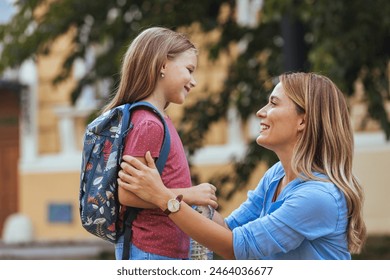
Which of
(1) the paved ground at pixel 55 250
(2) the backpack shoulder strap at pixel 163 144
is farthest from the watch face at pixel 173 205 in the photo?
(1) the paved ground at pixel 55 250

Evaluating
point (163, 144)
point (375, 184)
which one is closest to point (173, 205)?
point (163, 144)

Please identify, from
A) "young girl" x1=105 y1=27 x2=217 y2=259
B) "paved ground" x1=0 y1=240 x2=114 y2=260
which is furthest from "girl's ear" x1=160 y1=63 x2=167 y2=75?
"paved ground" x1=0 y1=240 x2=114 y2=260

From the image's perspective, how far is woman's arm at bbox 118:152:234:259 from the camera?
116 inches

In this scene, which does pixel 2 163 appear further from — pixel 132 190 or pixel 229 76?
pixel 132 190

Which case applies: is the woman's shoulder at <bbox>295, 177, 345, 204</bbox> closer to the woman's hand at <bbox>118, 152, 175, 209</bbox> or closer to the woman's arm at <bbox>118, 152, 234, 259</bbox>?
the woman's arm at <bbox>118, 152, 234, 259</bbox>

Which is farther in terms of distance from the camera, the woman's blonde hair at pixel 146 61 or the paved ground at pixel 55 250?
the paved ground at pixel 55 250

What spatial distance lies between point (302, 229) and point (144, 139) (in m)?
0.50

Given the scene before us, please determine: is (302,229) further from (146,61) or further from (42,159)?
(42,159)

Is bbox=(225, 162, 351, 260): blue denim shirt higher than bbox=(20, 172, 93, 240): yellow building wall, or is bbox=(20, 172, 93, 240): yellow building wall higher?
bbox=(225, 162, 351, 260): blue denim shirt

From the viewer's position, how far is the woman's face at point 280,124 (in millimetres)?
3098

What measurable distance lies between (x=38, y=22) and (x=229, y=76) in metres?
2.00

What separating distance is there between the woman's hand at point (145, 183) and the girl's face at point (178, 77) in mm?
298

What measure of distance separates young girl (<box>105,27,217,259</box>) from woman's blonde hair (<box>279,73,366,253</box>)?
295 mm

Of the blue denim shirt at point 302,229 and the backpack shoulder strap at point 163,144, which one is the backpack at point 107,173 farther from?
the blue denim shirt at point 302,229
